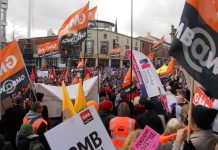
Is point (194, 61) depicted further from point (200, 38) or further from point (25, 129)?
point (25, 129)

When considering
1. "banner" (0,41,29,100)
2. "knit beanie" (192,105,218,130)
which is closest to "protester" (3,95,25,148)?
"banner" (0,41,29,100)

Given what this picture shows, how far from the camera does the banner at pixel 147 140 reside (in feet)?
12.5

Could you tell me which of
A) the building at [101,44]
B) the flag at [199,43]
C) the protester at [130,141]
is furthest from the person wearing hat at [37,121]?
the building at [101,44]

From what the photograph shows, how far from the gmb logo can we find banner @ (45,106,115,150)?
114 centimetres

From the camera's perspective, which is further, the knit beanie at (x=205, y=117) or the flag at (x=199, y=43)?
the knit beanie at (x=205, y=117)

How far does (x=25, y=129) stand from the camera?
484 centimetres

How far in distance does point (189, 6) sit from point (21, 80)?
5105 mm

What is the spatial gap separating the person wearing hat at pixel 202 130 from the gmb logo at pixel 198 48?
0.37 m

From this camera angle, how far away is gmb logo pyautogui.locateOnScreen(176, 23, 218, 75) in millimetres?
2863

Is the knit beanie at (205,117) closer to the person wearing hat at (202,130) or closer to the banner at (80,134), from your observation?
the person wearing hat at (202,130)

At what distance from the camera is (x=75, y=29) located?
10.3 m

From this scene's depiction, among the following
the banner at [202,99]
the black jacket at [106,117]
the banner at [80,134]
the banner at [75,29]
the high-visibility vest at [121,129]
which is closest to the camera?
the banner at [80,134]

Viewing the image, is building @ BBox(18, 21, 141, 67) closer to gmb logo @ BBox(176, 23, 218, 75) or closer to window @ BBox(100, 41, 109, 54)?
window @ BBox(100, 41, 109, 54)

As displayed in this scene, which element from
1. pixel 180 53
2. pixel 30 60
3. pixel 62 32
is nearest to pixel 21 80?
pixel 62 32
